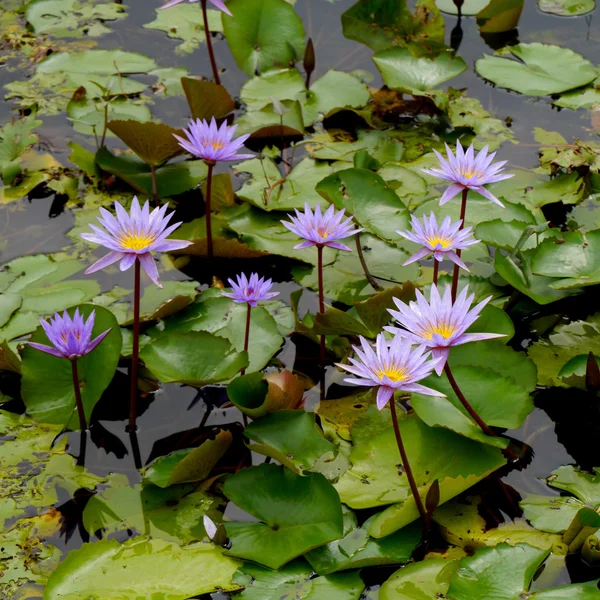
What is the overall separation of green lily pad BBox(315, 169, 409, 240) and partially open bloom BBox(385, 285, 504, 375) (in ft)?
3.01

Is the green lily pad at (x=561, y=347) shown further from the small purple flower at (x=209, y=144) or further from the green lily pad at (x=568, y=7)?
the green lily pad at (x=568, y=7)

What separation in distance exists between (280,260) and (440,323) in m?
1.13

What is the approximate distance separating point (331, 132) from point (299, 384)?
1558 mm

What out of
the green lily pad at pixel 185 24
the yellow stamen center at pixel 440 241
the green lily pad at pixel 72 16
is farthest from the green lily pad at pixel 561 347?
the green lily pad at pixel 72 16

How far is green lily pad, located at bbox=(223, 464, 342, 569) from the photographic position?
1.88m

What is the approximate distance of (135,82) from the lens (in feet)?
12.4

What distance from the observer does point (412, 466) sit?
2.05 metres

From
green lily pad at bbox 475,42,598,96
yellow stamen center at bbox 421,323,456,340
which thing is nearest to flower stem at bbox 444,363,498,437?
yellow stamen center at bbox 421,323,456,340

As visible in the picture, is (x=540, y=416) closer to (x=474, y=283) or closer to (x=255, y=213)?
(x=474, y=283)

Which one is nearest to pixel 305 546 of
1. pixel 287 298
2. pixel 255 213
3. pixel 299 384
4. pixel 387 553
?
pixel 387 553

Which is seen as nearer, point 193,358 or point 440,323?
point 440,323

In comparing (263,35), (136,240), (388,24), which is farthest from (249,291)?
(388,24)

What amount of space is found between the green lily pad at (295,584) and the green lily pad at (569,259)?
3.55ft

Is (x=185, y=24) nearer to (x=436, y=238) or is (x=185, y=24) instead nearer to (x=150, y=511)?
(x=436, y=238)
